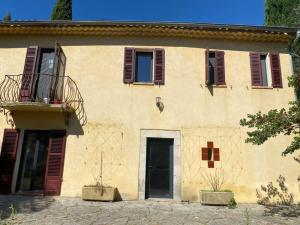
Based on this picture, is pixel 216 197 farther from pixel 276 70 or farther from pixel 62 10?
pixel 62 10

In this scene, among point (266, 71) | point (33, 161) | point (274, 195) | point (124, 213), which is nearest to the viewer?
point (124, 213)

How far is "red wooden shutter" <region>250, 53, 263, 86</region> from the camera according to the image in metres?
11.3

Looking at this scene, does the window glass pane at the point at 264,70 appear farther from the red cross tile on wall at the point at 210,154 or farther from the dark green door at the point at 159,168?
the dark green door at the point at 159,168

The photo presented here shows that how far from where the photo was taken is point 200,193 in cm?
998

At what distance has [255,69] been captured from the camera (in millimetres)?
11445

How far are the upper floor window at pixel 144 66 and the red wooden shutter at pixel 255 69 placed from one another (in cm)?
345

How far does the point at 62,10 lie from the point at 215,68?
11.9m

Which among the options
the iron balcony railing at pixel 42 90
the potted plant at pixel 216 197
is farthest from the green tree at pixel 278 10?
the iron balcony railing at pixel 42 90

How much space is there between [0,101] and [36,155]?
2.31 meters

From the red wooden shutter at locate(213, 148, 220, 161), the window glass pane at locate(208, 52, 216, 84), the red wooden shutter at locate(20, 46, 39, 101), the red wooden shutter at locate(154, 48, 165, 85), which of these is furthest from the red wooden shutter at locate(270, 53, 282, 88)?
the red wooden shutter at locate(20, 46, 39, 101)

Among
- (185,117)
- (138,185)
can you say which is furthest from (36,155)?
(185,117)

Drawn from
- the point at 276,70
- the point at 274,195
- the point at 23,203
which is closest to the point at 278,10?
the point at 276,70

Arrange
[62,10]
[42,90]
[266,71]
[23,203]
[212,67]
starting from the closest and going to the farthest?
1. [23,203]
2. [42,90]
3. [212,67]
4. [266,71]
5. [62,10]

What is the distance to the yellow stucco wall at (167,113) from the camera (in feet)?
34.2
